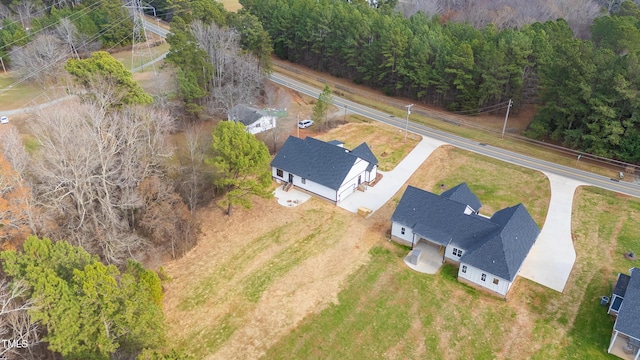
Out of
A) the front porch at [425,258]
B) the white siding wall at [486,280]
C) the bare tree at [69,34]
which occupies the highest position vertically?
the bare tree at [69,34]

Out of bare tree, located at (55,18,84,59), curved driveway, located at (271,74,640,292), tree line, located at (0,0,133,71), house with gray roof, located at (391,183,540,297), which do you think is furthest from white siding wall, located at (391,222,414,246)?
bare tree, located at (55,18,84,59)

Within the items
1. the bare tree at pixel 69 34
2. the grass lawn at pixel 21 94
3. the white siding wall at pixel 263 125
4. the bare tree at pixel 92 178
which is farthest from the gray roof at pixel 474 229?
the bare tree at pixel 69 34

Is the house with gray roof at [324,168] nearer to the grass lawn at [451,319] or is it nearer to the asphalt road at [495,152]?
the grass lawn at [451,319]

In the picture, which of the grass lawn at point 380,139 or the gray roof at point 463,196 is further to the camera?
the grass lawn at point 380,139

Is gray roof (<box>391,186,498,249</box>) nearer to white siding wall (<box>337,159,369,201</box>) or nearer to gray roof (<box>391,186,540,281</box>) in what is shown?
gray roof (<box>391,186,540,281</box>)

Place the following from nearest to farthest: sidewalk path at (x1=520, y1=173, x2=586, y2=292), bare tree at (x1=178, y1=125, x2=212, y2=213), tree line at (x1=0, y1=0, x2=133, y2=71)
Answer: sidewalk path at (x1=520, y1=173, x2=586, y2=292)
bare tree at (x1=178, y1=125, x2=212, y2=213)
tree line at (x1=0, y1=0, x2=133, y2=71)

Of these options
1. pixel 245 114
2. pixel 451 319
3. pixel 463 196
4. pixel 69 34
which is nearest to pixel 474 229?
pixel 463 196
